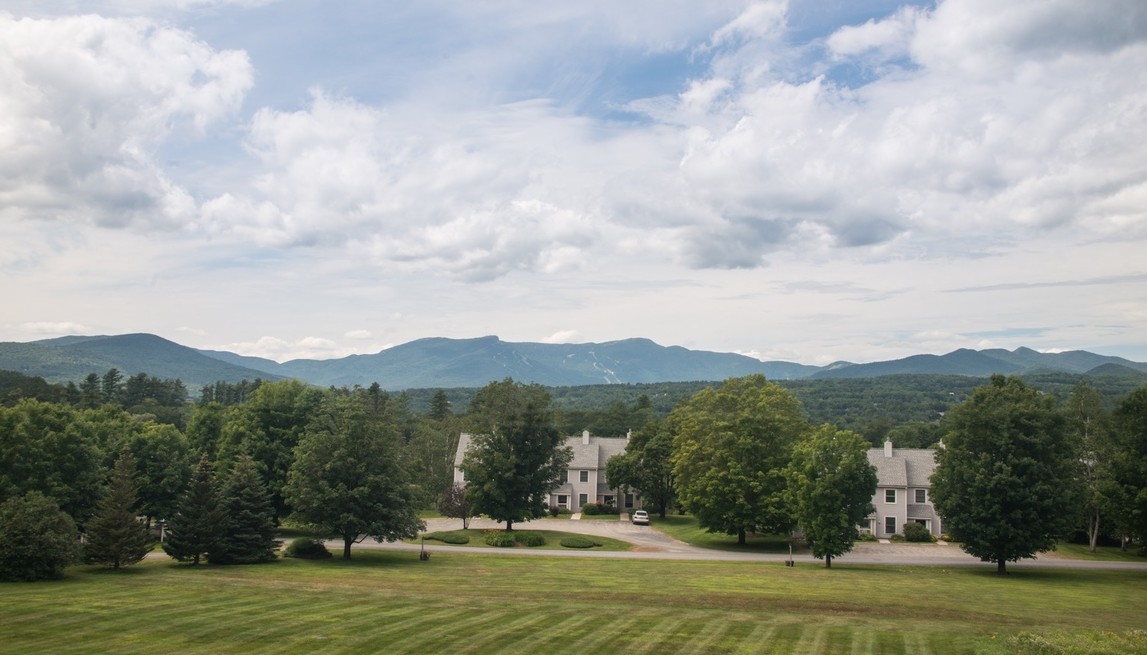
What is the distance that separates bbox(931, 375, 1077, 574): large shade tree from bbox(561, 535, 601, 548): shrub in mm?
23191

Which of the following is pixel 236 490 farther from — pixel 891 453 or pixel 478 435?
pixel 891 453

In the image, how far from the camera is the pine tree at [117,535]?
35.7m

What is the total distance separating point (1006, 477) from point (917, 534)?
22394 mm

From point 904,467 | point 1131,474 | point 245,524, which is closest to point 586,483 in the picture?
point 904,467

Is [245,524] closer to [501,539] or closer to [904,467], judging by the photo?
[501,539]

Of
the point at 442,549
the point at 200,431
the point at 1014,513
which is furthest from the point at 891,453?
the point at 200,431

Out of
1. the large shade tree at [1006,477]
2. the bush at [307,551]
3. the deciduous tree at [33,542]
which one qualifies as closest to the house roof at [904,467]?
the large shade tree at [1006,477]

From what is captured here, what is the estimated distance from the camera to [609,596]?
32.2 metres

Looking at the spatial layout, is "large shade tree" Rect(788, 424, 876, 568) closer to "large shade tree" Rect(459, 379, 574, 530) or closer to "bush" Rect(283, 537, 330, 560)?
"large shade tree" Rect(459, 379, 574, 530)

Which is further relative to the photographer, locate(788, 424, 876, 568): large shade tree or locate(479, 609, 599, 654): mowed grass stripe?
locate(788, 424, 876, 568): large shade tree

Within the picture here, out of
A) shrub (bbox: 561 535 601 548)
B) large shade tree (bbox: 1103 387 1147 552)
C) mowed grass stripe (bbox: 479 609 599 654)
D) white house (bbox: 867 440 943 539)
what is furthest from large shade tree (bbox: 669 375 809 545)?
mowed grass stripe (bbox: 479 609 599 654)

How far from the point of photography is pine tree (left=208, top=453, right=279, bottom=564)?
40.3 metres

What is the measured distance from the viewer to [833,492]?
158 feet

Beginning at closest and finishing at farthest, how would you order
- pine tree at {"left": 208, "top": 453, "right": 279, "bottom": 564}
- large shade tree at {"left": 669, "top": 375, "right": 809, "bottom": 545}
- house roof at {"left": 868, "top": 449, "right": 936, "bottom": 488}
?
pine tree at {"left": 208, "top": 453, "right": 279, "bottom": 564} < large shade tree at {"left": 669, "top": 375, "right": 809, "bottom": 545} < house roof at {"left": 868, "top": 449, "right": 936, "bottom": 488}
